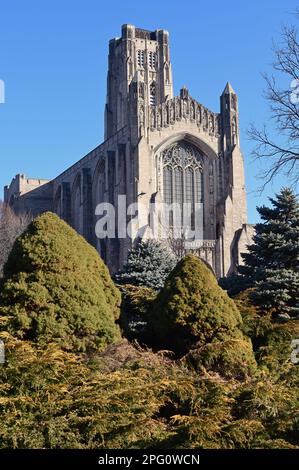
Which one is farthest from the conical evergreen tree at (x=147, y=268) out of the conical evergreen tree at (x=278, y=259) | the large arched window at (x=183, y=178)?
the large arched window at (x=183, y=178)

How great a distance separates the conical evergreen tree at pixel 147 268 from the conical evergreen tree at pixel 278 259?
8.08ft

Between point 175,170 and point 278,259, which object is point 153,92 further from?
point 278,259

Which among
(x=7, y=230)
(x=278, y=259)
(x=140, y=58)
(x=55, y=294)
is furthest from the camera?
(x=140, y=58)

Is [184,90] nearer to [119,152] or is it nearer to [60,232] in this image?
[119,152]

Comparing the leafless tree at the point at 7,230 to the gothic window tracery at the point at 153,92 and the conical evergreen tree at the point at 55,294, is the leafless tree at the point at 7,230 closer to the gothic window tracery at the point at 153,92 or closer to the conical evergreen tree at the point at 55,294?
the gothic window tracery at the point at 153,92

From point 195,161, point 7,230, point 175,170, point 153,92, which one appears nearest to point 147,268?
point 7,230

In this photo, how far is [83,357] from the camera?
1109 centimetres

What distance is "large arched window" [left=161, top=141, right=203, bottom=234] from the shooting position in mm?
48594

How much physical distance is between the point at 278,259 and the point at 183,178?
29.9 metres

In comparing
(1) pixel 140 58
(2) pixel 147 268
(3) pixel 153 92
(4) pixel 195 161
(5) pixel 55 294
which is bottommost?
(5) pixel 55 294

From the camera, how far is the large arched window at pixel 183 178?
159ft

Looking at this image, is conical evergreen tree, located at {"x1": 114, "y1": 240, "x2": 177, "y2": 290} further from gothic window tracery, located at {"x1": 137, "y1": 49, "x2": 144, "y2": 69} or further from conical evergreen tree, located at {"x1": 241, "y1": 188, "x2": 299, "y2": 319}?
gothic window tracery, located at {"x1": 137, "y1": 49, "x2": 144, "y2": 69}

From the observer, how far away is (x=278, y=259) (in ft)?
64.5
